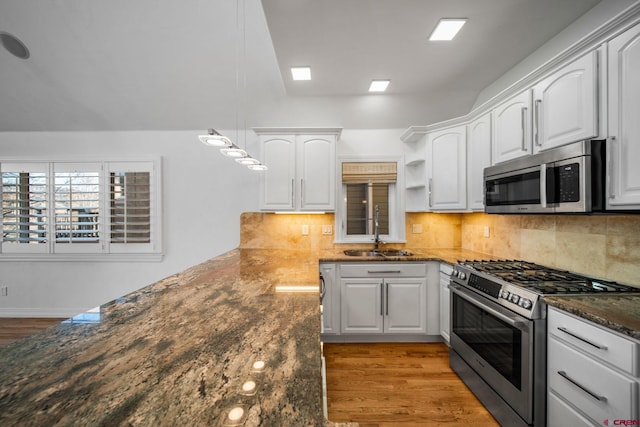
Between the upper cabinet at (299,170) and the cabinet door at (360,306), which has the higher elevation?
the upper cabinet at (299,170)

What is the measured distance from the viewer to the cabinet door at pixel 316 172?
305 centimetres

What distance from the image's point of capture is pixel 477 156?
99.0 inches

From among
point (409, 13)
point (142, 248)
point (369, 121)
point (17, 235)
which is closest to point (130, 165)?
point (142, 248)

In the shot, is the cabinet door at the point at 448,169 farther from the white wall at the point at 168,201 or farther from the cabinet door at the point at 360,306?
the white wall at the point at 168,201

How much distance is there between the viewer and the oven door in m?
1.50

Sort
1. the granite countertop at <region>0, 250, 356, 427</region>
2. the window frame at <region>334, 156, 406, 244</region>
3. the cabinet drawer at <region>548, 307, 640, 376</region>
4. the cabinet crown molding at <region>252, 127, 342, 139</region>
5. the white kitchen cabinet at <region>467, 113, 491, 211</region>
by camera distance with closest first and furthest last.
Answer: the granite countertop at <region>0, 250, 356, 427</region>
the cabinet drawer at <region>548, 307, 640, 376</region>
the white kitchen cabinet at <region>467, 113, 491, 211</region>
the cabinet crown molding at <region>252, 127, 342, 139</region>
the window frame at <region>334, 156, 406, 244</region>

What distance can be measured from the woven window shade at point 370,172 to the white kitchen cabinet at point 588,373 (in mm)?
2265

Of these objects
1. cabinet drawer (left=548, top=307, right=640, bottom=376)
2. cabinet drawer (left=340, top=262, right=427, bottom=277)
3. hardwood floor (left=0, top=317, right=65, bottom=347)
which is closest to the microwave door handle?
cabinet drawer (left=548, top=307, right=640, bottom=376)

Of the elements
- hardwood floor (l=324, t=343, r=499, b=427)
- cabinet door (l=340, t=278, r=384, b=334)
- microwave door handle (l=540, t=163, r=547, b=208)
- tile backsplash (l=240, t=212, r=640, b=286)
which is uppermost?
microwave door handle (l=540, t=163, r=547, b=208)

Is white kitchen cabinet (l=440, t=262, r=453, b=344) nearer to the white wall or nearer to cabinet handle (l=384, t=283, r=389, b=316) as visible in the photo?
cabinet handle (l=384, t=283, r=389, b=316)

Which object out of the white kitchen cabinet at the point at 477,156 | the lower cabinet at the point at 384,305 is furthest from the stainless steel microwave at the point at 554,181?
the lower cabinet at the point at 384,305

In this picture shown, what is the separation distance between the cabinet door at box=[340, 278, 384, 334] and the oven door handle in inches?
30.2

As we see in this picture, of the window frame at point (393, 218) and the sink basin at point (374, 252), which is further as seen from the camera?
the window frame at point (393, 218)

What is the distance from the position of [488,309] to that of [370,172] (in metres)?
2.07
